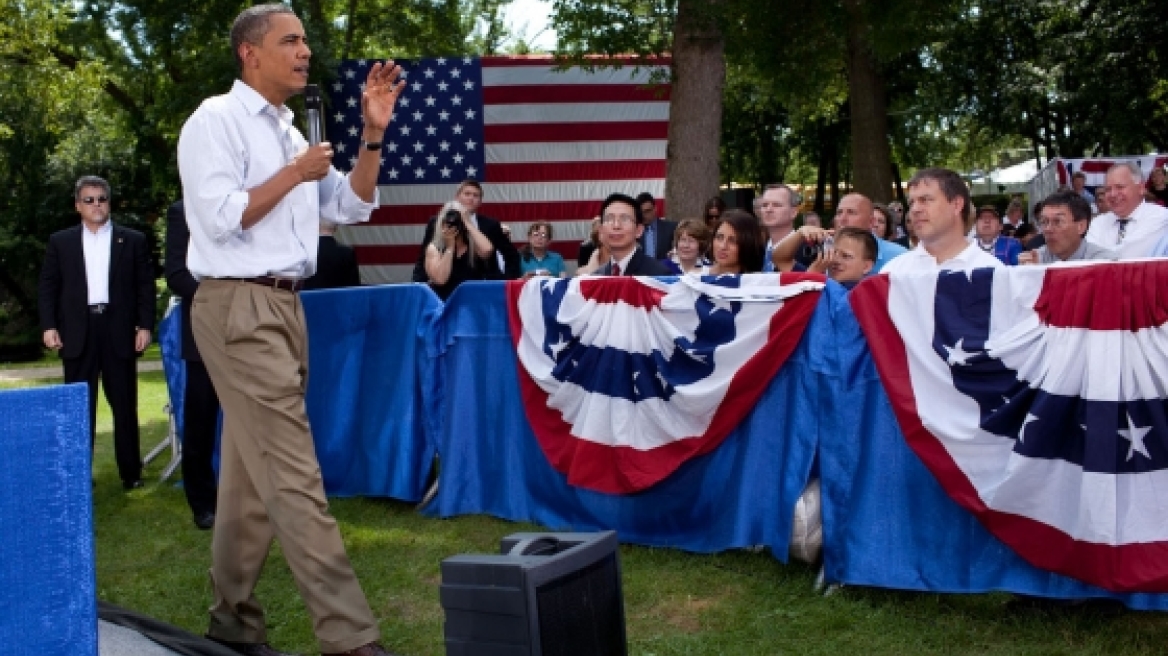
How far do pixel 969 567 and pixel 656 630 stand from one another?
122 centimetres

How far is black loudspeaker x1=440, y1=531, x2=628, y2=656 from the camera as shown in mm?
3582

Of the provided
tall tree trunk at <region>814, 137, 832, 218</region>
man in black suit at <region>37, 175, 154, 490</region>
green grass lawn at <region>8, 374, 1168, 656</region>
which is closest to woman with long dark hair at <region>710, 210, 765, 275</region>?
green grass lawn at <region>8, 374, 1168, 656</region>

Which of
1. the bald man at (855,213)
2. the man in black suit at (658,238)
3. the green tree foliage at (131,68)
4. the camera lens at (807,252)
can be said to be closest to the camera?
the bald man at (855,213)

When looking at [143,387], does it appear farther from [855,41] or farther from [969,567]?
[969,567]

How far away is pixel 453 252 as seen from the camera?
9023 millimetres

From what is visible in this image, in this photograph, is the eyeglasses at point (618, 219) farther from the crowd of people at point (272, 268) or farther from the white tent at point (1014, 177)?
the white tent at point (1014, 177)

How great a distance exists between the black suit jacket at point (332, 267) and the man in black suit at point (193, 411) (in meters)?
1.43

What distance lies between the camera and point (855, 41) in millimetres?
20219

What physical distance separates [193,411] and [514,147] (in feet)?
32.8

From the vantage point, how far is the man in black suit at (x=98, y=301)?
29.0 ft

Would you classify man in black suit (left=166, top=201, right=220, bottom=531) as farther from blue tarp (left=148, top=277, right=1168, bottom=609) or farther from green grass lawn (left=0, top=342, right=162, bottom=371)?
green grass lawn (left=0, top=342, right=162, bottom=371)

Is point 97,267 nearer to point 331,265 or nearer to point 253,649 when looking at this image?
point 331,265

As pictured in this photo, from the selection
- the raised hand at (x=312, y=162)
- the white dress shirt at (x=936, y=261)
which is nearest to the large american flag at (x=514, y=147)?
the white dress shirt at (x=936, y=261)

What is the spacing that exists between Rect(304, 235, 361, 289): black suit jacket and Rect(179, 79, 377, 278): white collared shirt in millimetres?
4218
